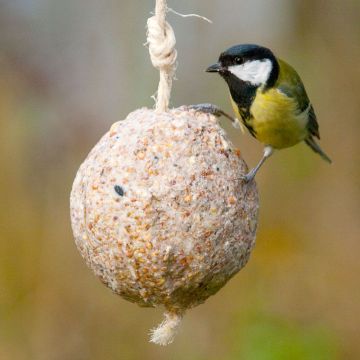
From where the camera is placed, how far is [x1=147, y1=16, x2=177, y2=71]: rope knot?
2154 mm

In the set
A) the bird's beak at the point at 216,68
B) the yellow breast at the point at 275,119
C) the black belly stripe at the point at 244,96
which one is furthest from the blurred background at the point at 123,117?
the bird's beak at the point at 216,68

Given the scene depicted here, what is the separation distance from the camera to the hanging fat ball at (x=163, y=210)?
200cm

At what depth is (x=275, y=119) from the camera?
2.70 metres

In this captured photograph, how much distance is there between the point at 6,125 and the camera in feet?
13.5

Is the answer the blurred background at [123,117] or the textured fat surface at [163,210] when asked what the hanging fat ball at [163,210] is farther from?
the blurred background at [123,117]

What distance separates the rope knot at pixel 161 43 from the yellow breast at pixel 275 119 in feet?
1.90

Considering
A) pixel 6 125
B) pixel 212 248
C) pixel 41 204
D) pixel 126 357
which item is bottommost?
pixel 126 357

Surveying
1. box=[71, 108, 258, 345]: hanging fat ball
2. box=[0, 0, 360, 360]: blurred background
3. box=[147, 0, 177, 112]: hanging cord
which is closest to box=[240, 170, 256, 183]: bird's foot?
box=[71, 108, 258, 345]: hanging fat ball

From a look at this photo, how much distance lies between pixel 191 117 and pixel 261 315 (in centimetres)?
201

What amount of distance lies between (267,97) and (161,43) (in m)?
0.65

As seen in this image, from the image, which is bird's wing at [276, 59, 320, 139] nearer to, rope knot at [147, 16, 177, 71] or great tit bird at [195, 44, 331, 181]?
great tit bird at [195, 44, 331, 181]

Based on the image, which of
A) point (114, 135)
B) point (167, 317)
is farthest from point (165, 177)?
point (167, 317)

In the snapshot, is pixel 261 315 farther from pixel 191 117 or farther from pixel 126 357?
pixel 191 117

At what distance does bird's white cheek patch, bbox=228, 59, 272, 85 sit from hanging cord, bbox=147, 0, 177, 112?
0.39 meters
